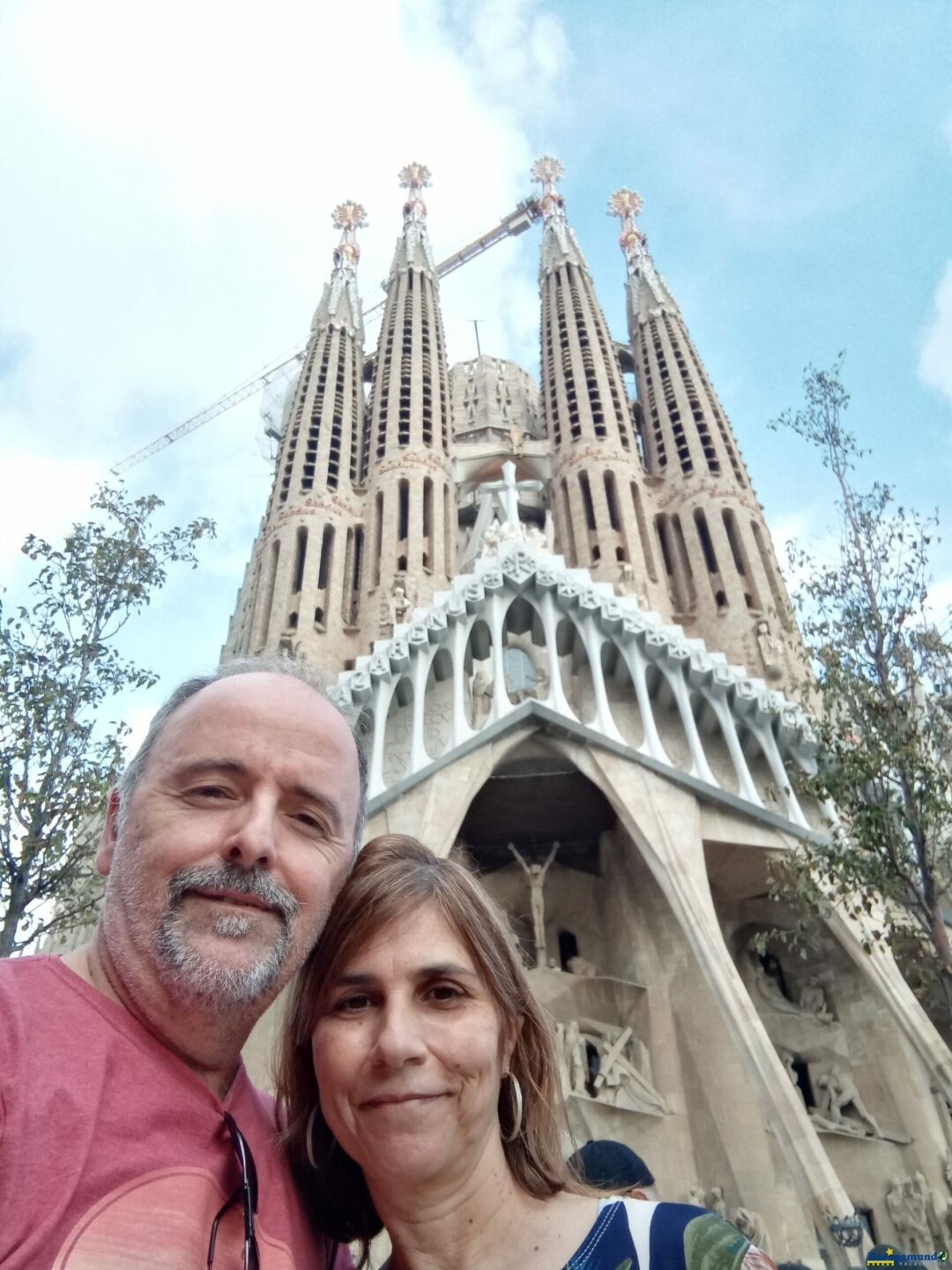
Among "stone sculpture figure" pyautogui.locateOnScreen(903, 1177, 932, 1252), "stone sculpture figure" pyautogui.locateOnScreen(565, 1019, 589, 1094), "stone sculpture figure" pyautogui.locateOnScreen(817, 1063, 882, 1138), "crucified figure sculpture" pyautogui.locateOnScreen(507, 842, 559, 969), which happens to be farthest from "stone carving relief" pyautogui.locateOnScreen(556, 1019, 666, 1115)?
"stone sculpture figure" pyautogui.locateOnScreen(903, 1177, 932, 1252)

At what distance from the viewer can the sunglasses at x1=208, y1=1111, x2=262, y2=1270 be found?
121 centimetres

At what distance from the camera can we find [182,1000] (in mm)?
1347

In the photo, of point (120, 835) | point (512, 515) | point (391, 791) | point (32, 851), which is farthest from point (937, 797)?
point (512, 515)

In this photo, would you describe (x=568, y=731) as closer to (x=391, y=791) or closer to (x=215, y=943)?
(x=391, y=791)

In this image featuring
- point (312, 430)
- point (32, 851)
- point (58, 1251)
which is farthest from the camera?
point (312, 430)

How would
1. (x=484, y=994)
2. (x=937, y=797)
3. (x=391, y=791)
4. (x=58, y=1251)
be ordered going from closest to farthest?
A: (x=58, y=1251) < (x=484, y=994) < (x=937, y=797) < (x=391, y=791)

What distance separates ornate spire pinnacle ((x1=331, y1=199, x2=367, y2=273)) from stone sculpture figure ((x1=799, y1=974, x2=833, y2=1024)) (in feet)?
96.8

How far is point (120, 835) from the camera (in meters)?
1.58

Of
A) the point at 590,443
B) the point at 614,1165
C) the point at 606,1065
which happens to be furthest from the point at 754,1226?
the point at 590,443

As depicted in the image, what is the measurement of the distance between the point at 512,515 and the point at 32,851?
12.4 meters

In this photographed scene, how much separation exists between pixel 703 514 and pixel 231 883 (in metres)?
22.3

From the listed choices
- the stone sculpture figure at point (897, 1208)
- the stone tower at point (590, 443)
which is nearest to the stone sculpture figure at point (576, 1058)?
the stone sculpture figure at point (897, 1208)

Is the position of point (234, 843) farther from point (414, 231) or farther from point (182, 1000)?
point (414, 231)

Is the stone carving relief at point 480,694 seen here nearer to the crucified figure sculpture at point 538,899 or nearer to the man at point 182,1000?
the crucified figure sculpture at point 538,899
